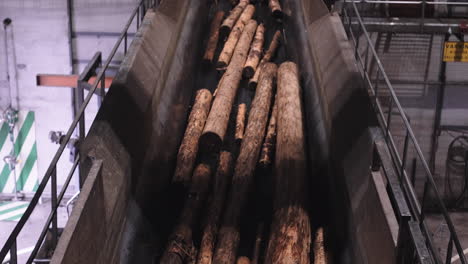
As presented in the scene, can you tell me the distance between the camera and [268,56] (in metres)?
9.02

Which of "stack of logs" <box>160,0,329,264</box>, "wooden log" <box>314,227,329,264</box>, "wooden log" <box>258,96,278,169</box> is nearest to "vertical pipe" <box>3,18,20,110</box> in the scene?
"stack of logs" <box>160,0,329,264</box>

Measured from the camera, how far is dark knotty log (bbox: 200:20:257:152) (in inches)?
269

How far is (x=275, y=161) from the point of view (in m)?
6.40

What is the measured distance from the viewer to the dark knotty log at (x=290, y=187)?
5141mm

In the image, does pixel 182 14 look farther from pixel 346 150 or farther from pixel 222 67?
pixel 346 150

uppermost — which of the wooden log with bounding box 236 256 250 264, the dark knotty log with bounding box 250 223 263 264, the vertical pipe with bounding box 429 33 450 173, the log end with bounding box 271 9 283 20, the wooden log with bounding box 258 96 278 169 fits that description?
the vertical pipe with bounding box 429 33 450 173

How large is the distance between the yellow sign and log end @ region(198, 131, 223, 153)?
7221mm

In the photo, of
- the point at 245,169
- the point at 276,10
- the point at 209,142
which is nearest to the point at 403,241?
the point at 245,169

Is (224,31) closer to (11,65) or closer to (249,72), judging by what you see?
(249,72)

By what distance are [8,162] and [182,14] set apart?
18.5 ft

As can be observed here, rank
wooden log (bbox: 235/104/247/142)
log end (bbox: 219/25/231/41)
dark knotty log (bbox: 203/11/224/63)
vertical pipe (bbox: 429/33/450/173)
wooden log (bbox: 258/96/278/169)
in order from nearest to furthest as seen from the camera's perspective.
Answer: wooden log (bbox: 258/96/278/169)
wooden log (bbox: 235/104/247/142)
dark knotty log (bbox: 203/11/224/63)
log end (bbox: 219/25/231/41)
vertical pipe (bbox: 429/33/450/173)

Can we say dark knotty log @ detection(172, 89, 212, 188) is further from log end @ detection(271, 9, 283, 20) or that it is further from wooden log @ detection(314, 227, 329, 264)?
log end @ detection(271, 9, 283, 20)

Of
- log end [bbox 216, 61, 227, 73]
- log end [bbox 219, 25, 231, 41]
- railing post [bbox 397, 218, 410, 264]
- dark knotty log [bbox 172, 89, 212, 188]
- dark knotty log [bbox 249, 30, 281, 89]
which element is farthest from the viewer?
log end [bbox 219, 25, 231, 41]

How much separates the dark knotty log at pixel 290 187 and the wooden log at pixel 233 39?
1.12m
